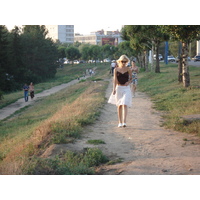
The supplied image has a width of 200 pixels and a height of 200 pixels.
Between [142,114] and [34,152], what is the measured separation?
6.20 meters

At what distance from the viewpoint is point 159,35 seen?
34781 millimetres

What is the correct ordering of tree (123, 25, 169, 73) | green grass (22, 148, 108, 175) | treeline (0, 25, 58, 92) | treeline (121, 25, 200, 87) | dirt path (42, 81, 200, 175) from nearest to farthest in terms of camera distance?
green grass (22, 148, 108, 175)
dirt path (42, 81, 200, 175)
treeline (121, 25, 200, 87)
tree (123, 25, 169, 73)
treeline (0, 25, 58, 92)

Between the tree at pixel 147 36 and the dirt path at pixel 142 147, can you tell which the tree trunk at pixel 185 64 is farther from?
the tree at pixel 147 36

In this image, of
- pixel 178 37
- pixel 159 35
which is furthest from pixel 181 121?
pixel 159 35

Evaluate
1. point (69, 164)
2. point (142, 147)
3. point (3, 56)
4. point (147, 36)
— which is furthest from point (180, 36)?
point (3, 56)

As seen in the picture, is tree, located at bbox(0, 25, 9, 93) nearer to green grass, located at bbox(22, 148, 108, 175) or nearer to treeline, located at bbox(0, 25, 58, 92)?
treeline, located at bbox(0, 25, 58, 92)

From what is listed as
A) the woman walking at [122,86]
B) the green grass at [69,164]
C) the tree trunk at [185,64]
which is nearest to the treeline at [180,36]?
the tree trunk at [185,64]

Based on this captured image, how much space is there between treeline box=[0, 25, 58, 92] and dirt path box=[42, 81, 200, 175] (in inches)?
1679

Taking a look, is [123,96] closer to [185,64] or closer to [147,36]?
[185,64]

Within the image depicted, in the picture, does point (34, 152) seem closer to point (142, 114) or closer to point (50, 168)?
point (50, 168)

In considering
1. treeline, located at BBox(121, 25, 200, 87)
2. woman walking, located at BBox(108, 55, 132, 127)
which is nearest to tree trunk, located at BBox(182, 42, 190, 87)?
treeline, located at BBox(121, 25, 200, 87)

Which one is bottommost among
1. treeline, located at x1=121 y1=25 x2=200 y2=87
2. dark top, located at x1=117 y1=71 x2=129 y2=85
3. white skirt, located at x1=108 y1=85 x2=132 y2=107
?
white skirt, located at x1=108 y1=85 x2=132 y2=107

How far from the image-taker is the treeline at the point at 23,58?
190ft

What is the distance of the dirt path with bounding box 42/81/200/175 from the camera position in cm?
682
